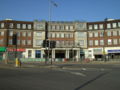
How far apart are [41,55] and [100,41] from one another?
78.3 feet

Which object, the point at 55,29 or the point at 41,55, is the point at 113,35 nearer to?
the point at 55,29

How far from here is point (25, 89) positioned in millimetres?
9961

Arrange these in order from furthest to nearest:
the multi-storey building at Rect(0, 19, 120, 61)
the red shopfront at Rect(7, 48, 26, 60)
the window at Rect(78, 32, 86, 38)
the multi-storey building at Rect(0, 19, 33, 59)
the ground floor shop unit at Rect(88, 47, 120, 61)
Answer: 1. the window at Rect(78, 32, 86, 38)
2. the multi-storey building at Rect(0, 19, 33, 59)
3. the multi-storey building at Rect(0, 19, 120, 61)
4. the red shopfront at Rect(7, 48, 26, 60)
5. the ground floor shop unit at Rect(88, 47, 120, 61)

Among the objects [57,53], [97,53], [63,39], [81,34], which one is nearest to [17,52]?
[57,53]

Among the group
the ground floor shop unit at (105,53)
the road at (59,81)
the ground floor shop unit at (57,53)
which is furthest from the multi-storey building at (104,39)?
the road at (59,81)

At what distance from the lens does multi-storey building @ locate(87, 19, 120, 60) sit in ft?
230

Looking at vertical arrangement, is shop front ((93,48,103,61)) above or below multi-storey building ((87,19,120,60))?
below

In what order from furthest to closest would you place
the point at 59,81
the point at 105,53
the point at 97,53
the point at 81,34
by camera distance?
the point at 81,34 < the point at 97,53 < the point at 105,53 < the point at 59,81

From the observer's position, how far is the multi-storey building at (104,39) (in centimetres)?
7019

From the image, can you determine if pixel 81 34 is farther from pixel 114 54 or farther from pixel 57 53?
pixel 114 54

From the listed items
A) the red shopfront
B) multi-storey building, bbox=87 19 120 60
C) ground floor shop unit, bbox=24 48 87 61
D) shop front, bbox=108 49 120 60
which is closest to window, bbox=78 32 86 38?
multi-storey building, bbox=87 19 120 60

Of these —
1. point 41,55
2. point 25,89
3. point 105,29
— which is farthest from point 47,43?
point 105,29

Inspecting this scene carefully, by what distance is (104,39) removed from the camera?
7288cm

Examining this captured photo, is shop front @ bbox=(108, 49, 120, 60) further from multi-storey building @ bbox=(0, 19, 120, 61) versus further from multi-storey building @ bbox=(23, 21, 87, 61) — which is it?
multi-storey building @ bbox=(23, 21, 87, 61)
